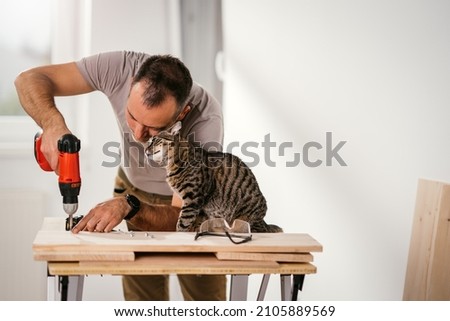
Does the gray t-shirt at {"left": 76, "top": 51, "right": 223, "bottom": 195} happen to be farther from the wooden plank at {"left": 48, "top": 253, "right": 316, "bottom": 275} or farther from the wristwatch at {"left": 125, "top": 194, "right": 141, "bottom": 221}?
the wooden plank at {"left": 48, "top": 253, "right": 316, "bottom": 275}

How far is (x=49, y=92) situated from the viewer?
6.78ft

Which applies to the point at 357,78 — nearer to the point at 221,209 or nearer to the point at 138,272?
the point at 221,209

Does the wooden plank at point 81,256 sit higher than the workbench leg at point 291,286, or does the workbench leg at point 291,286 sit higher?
the wooden plank at point 81,256

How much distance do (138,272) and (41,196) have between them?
3.78 feet

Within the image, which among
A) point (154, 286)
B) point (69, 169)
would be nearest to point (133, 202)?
point (69, 169)

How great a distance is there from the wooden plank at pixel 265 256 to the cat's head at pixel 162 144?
54 centimetres

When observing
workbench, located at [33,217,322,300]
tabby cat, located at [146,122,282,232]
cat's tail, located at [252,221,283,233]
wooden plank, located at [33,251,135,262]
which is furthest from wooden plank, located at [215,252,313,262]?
cat's tail, located at [252,221,283,233]

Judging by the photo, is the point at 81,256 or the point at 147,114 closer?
the point at 81,256

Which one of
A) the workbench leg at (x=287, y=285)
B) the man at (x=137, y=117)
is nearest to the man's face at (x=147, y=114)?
the man at (x=137, y=117)

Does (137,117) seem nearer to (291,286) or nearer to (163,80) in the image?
(163,80)

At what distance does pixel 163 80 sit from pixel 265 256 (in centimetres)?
63

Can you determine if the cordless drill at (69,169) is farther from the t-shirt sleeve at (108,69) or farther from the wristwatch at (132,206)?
the t-shirt sleeve at (108,69)

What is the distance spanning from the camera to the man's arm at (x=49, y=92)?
1.80 m

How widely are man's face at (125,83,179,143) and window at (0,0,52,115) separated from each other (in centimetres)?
67
